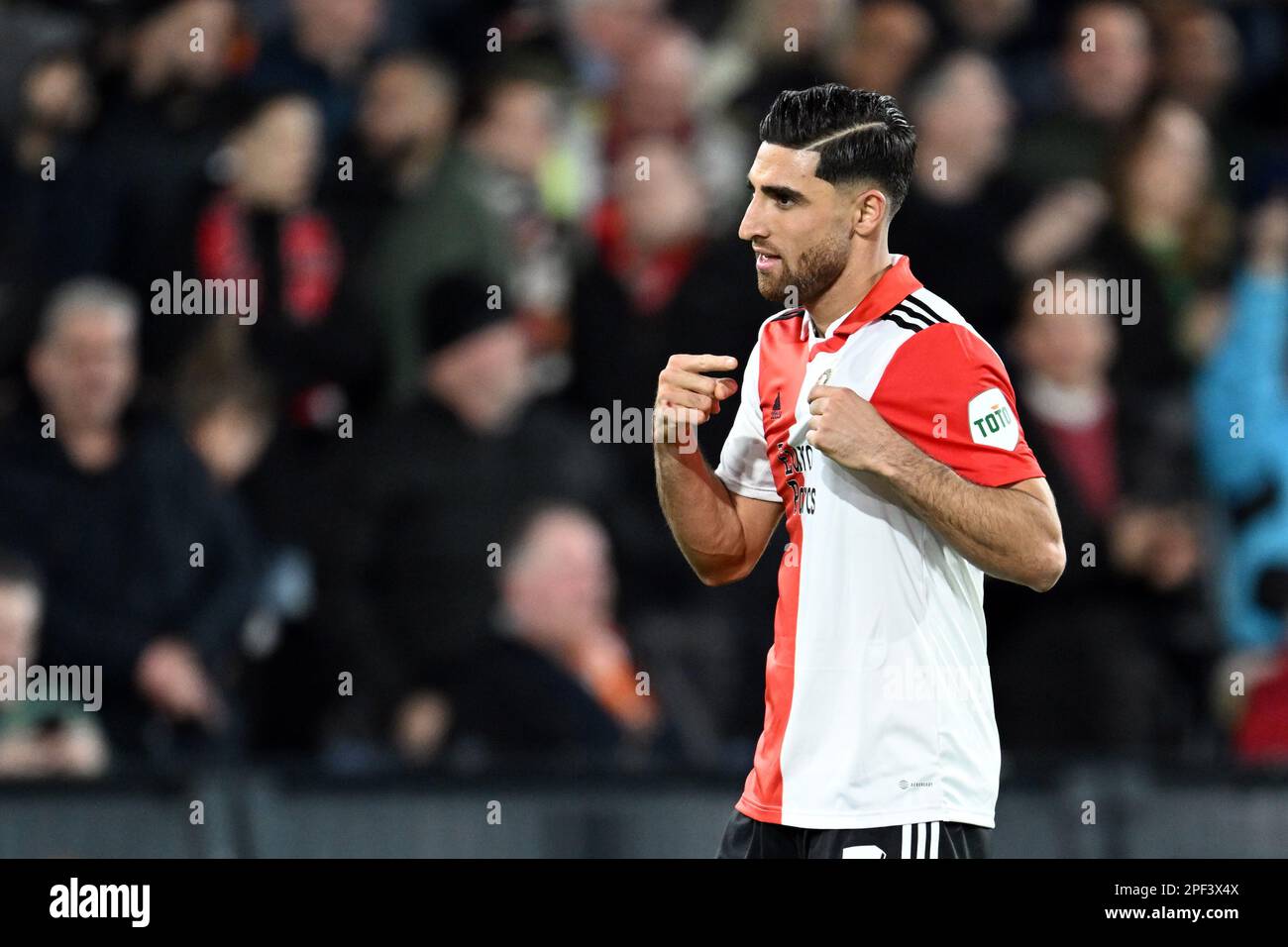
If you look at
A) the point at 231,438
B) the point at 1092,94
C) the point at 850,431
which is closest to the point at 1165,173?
the point at 1092,94

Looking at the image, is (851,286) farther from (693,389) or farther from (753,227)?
(693,389)

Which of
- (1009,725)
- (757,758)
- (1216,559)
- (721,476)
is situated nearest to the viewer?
(757,758)

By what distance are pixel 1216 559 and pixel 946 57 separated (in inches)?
89.1

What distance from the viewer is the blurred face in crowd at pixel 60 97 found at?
25.3 feet

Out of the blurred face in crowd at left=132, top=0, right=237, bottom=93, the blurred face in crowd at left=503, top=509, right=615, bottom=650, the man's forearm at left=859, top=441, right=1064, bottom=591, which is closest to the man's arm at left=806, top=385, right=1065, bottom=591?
the man's forearm at left=859, top=441, right=1064, bottom=591

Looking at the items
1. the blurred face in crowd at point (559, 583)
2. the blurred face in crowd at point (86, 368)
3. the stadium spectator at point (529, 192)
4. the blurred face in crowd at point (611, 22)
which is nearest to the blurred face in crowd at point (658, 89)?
the blurred face in crowd at point (611, 22)

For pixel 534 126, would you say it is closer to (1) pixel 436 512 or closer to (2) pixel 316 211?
(2) pixel 316 211

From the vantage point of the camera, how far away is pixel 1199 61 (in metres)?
8.34

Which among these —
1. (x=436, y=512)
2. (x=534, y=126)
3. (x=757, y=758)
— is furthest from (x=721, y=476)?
(x=534, y=126)

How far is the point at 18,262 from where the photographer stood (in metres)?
7.43

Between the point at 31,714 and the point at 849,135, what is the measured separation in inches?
146

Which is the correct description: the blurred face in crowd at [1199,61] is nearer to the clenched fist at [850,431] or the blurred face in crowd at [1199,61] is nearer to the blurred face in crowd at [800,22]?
the blurred face in crowd at [800,22]

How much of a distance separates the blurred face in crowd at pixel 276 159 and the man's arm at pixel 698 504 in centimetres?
372

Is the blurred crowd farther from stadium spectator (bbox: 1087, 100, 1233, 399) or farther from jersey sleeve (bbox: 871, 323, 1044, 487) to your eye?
jersey sleeve (bbox: 871, 323, 1044, 487)
